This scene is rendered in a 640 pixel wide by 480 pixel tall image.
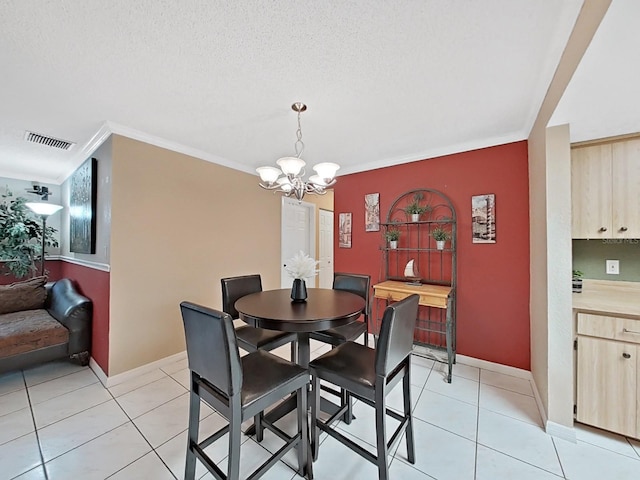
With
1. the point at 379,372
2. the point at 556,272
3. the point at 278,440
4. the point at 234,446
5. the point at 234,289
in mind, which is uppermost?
the point at 556,272

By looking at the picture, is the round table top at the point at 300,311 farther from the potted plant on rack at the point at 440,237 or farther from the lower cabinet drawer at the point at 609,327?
the lower cabinet drawer at the point at 609,327

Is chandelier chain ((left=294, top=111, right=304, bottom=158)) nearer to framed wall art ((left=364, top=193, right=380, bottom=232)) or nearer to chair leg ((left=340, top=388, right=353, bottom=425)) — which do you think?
framed wall art ((left=364, top=193, right=380, bottom=232))

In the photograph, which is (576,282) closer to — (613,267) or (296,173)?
(613,267)

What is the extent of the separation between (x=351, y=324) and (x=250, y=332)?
0.87 meters

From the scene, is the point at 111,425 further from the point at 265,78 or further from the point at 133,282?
the point at 265,78

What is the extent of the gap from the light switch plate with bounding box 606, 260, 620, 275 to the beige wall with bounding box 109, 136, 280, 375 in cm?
363

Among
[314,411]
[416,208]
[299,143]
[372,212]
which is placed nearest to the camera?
[314,411]

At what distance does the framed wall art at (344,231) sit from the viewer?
3727 millimetres

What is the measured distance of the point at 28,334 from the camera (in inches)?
95.9

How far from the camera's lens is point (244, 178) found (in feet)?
11.9

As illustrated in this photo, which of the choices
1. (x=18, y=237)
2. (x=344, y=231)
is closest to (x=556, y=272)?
(x=344, y=231)

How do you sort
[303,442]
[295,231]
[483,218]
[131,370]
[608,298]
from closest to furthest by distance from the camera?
[303,442] < [608,298] < [131,370] < [483,218] < [295,231]

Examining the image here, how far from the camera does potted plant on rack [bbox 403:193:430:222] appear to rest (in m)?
3.01

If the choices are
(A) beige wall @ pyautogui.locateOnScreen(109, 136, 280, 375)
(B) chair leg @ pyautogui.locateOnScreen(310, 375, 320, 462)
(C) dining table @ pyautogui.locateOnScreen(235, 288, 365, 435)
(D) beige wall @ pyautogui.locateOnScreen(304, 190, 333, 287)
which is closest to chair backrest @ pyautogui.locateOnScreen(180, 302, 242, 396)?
(C) dining table @ pyautogui.locateOnScreen(235, 288, 365, 435)
